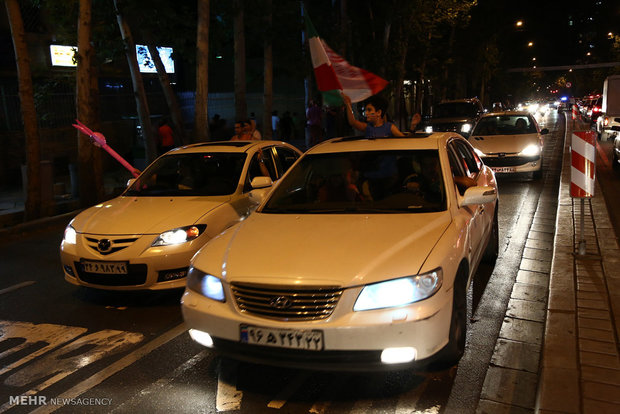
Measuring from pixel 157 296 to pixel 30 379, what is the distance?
78.7 inches

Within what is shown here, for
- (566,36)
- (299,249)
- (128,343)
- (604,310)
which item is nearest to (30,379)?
(128,343)

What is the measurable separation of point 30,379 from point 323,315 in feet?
7.73

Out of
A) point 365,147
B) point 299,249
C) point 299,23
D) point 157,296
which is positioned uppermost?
point 299,23

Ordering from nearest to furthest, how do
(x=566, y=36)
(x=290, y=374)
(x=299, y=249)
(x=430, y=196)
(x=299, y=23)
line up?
1. (x=299, y=249)
2. (x=290, y=374)
3. (x=430, y=196)
4. (x=299, y=23)
5. (x=566, y=36)

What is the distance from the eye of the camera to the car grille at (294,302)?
3.53m

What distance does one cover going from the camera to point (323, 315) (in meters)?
3.52

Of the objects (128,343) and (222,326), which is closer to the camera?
(222,326)

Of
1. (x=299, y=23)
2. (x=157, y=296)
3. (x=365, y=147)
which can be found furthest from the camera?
(x=299, y=23)

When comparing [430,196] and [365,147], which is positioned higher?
[365,147]

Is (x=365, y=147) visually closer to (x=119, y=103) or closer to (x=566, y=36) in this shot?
(x=119, y=103)

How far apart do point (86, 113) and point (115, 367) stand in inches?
331

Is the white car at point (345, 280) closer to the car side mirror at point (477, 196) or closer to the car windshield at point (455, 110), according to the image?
the car side mirror at point (477, 196)

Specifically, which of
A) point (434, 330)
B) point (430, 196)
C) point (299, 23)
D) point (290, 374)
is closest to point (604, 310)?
point (430, 196)

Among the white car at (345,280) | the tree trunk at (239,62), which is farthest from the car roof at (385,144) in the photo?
the tree trunk at (239,62)
